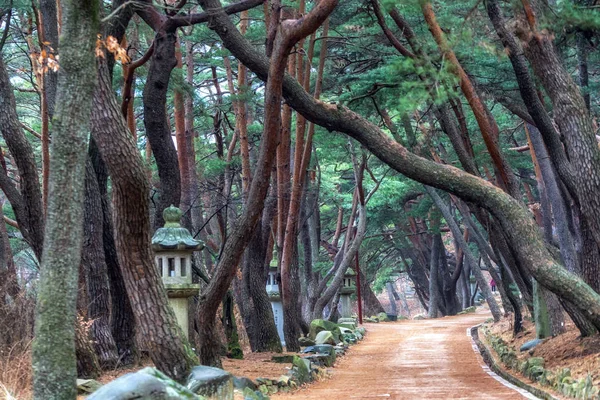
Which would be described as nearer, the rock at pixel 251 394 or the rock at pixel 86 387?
the rock at pixel 86 387

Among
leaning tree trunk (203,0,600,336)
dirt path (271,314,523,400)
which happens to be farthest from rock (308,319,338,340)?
leaning tree trunk (203,0,600,336)

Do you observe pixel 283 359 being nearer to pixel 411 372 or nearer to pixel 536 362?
pixel 411 372

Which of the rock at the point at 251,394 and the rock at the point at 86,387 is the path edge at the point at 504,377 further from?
the rock at the point at 86,387

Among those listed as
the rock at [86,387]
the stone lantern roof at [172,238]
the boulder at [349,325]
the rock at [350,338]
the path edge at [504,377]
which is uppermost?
the stone lantern roof at [172,238]

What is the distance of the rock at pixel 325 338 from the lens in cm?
1964

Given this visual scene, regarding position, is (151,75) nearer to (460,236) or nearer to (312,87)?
(312,87)

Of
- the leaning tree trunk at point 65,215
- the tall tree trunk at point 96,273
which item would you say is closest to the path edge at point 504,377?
the tall tree trunk at point 96,273

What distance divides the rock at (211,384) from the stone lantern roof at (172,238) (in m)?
2.39

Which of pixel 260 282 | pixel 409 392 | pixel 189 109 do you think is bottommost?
pixel 409 392

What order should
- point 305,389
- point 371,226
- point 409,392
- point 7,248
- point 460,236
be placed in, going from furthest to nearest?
point 371,226, point 460,236, point 7,248, point 305,389, point 409,392

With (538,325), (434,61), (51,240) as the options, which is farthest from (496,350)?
(51,240)

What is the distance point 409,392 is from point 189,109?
959 centimetres

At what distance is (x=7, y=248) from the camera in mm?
15828

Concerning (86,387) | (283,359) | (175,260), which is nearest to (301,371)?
(283,359)
